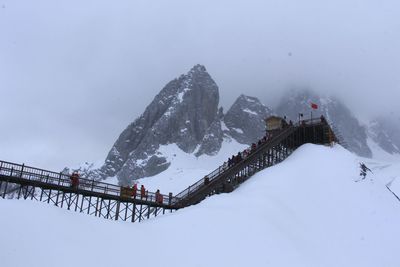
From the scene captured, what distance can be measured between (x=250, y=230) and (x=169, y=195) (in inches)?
498

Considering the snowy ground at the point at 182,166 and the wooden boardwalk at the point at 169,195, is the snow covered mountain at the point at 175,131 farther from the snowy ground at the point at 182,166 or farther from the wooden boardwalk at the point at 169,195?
the wooden boardwalk at the point at 169,195

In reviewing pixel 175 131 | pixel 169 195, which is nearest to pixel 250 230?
pixel 169 195

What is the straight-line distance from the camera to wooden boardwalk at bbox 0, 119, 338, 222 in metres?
33.5

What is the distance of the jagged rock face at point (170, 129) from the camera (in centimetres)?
15238

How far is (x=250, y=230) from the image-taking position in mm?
27766

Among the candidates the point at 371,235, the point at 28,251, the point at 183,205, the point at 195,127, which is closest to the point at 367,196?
the point at 371,235

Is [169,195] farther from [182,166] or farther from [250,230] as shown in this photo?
[182,166]

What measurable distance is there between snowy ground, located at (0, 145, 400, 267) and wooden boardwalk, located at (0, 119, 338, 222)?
8.40 ft

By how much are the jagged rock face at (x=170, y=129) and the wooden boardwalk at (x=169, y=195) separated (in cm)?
8935

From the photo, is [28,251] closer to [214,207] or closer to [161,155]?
[214,207]

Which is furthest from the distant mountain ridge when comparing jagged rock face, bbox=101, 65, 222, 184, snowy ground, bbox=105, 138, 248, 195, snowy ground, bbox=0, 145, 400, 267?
snowy ground, bbox=0, 145, 400, 267

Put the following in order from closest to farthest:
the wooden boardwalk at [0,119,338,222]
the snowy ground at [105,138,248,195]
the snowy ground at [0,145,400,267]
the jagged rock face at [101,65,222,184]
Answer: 1. the snowy ground at [0,145,400,267]
2. the wooden boardwalk at [0,119,338,222]
3. the snowy ground at [105,138,248,195]
4. the jagged rock face at [101,65,222,184]

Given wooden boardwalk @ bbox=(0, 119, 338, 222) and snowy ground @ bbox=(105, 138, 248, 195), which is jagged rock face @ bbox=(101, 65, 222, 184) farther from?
wooden boardwalk @ bbox=(0, 119, 338, 222)

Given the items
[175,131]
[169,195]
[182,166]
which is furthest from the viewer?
[175,131]
